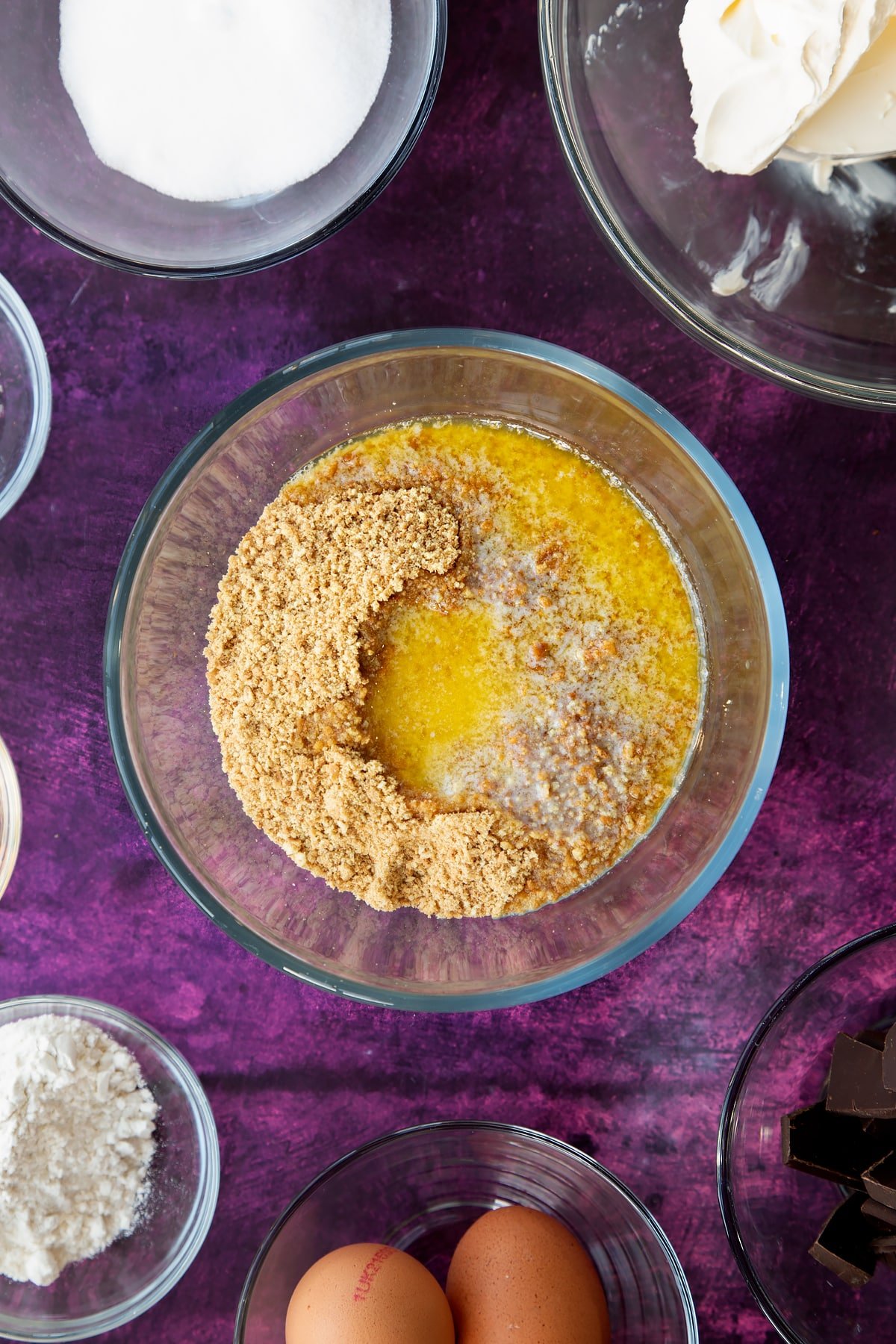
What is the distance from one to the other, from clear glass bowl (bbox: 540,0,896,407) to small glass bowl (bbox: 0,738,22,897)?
1.31 metres

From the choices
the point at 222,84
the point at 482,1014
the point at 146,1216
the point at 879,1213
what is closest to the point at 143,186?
the point at 222,84

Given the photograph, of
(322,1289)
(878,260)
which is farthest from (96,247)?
(322,1289)

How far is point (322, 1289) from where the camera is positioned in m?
1.66

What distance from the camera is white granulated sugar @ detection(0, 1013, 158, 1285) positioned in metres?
1.73

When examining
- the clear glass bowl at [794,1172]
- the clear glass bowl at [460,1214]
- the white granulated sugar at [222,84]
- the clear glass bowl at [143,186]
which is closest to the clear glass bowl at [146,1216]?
the clear glass bowl at [460,1214]

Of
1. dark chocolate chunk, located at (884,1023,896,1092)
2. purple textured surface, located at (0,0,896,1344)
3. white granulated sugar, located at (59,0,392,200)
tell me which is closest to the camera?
dark chocolate chunk, located at (884,1023,896,1092)

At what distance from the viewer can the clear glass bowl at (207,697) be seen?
1.66 metres

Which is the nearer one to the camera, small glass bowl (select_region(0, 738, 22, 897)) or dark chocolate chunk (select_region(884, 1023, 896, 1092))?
dark chocolate chunk (select_region(884, 1023, 896, 1092))

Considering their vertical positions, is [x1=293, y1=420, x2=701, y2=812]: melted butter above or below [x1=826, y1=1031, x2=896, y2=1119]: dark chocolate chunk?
above

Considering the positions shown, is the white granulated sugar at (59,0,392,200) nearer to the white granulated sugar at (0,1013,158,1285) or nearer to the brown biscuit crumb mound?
the brown biscuit crumb mound

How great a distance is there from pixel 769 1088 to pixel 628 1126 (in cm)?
26

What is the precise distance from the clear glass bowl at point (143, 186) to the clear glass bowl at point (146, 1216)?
126 centimetres

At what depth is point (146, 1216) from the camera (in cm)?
187

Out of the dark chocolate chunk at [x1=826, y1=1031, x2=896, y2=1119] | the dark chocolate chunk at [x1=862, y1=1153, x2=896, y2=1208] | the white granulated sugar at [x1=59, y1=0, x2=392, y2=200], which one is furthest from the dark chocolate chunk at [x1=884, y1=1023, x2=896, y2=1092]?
the white granulated sugar at [x1=59, y1=0, x2=392, y2=200]
